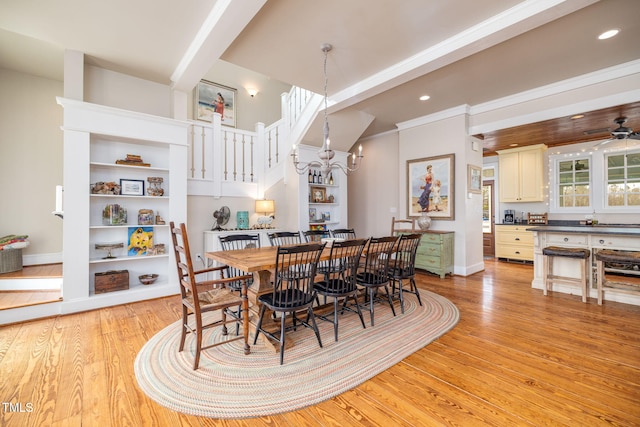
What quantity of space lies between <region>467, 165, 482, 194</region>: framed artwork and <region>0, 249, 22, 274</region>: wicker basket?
285 inches

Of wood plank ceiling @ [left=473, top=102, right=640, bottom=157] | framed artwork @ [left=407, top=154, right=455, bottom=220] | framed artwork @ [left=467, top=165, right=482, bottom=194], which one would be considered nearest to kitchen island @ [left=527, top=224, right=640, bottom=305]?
framed artwork @ [left=467, top=165, right=482, bottom=194]

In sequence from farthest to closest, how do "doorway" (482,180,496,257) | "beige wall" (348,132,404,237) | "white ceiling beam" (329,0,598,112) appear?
"doorway" (482,180,496,257), "beige wall" (348,132,404,237), "white ceiling beam" (329,0,598,112)

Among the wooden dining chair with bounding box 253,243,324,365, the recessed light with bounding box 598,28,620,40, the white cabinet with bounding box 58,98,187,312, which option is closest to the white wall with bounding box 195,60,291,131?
the white cabinet with bounding box 58,98,187,312

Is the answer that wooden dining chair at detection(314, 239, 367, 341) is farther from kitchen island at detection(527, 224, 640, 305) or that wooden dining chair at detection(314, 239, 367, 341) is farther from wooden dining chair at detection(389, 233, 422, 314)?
kitchen island at detection(527, 224, 640, 305)

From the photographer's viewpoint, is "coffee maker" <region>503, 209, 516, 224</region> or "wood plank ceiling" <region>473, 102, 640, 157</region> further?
"coffee maker" <region>503, 209, 516, 224</region>

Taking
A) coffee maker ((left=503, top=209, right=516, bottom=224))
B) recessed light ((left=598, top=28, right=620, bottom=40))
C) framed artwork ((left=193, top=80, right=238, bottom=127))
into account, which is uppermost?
framed artwork ((left=193, top=80, right=238, bottom=127))

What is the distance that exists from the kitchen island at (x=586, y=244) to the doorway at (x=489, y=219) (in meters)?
3.27

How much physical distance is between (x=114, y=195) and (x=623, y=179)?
358 inches

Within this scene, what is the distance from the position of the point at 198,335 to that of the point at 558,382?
8.72 ft

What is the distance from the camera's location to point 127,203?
4.07 m

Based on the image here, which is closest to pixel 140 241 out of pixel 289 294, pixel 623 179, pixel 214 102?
pixel 289 294

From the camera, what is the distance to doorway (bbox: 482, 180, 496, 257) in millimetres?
7461

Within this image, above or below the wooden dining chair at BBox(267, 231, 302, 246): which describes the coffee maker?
above

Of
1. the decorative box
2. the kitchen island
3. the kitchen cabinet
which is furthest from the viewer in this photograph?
the kitchen cabinet
